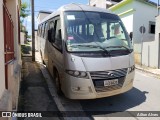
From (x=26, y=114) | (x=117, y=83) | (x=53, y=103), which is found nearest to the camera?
(x=26, y=114)

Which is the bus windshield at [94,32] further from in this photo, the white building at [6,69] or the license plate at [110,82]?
the white building at [6,69]

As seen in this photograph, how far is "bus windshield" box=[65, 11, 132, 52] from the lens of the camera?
19.1 feet

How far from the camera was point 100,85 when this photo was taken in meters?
5.52

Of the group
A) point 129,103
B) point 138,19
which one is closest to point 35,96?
point 129,103

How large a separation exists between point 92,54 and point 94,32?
0.84 metres

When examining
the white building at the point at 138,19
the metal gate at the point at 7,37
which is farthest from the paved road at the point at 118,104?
the white building at the point at 138,19

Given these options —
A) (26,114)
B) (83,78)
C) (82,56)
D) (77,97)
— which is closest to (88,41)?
(82,56)

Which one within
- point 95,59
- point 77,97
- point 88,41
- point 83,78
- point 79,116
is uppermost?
point 88,41

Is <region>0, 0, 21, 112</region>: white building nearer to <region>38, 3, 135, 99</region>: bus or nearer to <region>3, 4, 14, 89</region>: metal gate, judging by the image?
<region>3, 4, 14, 89</region>: metal gate

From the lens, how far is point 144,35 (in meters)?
19.4

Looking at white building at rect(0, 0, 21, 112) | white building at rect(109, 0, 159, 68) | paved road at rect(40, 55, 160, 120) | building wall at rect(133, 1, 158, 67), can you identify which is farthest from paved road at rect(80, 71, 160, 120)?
white building at rect(109, 0, 159, 68)

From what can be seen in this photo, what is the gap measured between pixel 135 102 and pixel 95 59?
5.96 feet

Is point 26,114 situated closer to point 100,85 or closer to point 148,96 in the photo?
point 100,85

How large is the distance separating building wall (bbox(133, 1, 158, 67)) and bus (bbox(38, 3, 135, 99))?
864 centimetres
